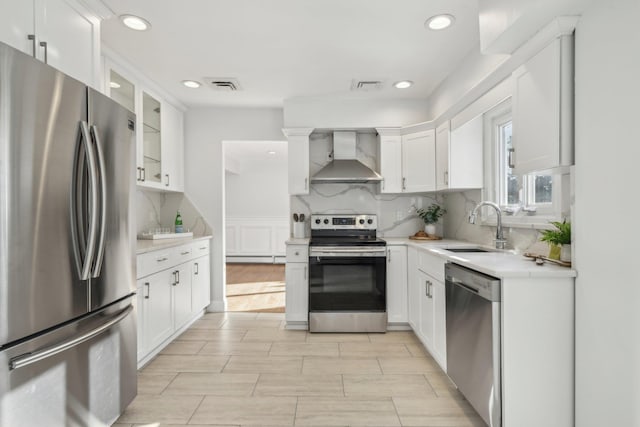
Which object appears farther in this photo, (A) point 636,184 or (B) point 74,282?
(B) point 74,282

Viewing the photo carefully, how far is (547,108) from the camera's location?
1745mm

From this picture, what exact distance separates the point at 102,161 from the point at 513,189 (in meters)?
2.78

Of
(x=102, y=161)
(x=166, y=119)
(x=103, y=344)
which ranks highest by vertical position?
(x=166, y=119)

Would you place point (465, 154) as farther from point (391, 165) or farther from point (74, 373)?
point (74, 373)

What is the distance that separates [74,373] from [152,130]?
2.55 m

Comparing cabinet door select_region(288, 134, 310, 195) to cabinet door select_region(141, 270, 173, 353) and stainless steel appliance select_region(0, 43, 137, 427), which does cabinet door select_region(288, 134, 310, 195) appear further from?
stainless steel appliance select_region(0, 43, 137, 427)

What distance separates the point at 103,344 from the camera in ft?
5.85

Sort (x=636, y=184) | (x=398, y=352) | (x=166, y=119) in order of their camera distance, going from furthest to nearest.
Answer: (x=166, y=119) → (x=398, y=352) → (x=636, y=184)

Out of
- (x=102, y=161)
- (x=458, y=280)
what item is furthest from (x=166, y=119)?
(x=458, y=280)

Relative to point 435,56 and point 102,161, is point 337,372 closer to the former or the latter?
point 102,161

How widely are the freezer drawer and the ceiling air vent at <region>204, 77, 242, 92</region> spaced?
2172 mm

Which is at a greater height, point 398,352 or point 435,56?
point 435,56

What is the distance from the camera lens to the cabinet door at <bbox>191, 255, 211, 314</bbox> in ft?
12.3

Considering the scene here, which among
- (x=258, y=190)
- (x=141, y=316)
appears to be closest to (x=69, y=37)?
(x=141, y=316)
